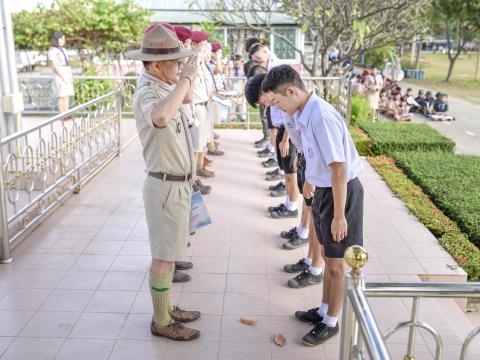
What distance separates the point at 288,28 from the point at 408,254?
14568 millimetres

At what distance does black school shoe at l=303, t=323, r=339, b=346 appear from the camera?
3379 millimetres

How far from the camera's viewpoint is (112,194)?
6449 mm

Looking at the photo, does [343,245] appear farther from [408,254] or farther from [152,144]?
[408,254]

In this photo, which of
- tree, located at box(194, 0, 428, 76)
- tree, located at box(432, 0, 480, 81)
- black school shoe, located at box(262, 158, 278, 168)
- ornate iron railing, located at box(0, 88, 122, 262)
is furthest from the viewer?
tree, located at box(432, 0, 480, 81)

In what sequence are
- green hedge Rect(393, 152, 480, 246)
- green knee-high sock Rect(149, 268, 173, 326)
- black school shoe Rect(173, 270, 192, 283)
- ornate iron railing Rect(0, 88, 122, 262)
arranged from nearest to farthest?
green knee-high sock Rect(149, 268, 173, 326) → black school shoe Rect(173, 270, 192, 283) → ornate iron railing Rect(0, 88, 122, 262) → green hedge Rect(393, 152, 480, 246)

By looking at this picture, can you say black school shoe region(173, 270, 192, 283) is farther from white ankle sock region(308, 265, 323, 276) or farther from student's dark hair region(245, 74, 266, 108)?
student's dark hair region(245, 74, 266, 108)

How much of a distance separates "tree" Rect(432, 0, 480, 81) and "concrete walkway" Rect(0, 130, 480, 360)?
846 inches

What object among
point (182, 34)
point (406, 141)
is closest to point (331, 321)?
point (182, 34)

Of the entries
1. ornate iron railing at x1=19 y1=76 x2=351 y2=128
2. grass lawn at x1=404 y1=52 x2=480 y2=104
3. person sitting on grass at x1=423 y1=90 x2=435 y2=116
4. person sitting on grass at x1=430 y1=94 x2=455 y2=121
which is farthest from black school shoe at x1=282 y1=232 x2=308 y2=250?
grass lawn at x1=404 y1=52 x2=480 y2=104

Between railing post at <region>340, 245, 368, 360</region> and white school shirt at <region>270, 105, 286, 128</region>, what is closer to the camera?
railing post at <region>340, 245, 368, 360</region>

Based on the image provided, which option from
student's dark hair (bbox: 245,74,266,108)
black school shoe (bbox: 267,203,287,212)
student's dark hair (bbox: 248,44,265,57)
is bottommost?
black school shoe (bbox: 267,203,287,212)

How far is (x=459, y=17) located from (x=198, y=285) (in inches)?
995

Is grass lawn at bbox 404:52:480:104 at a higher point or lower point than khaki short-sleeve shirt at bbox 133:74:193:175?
lower

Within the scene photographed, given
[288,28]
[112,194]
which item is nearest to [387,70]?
[288,28]
